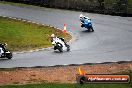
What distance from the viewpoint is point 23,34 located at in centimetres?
4019

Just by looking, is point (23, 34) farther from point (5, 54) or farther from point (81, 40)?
point (5, 54)

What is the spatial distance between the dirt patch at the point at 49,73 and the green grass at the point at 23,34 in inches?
237

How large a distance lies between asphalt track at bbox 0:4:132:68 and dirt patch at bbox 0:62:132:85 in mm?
1033

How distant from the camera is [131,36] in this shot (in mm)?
41500

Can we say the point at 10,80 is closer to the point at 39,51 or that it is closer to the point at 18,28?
the point at 39,51

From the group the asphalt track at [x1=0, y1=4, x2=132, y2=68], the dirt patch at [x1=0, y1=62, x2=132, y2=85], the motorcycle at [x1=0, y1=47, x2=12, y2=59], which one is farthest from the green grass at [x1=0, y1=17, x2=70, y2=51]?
the dirt patch at [x1=0, y1=62, x2=132, y2=85]

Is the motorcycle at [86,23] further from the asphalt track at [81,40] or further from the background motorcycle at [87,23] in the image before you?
the asphalt track at [81,40]

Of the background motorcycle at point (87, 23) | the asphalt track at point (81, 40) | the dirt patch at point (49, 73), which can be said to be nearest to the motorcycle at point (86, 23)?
the background motorcycle at point (87, 23)

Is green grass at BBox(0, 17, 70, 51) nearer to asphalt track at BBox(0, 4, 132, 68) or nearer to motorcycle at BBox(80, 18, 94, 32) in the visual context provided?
asphalt track at BBox(0, 4, 132, 68)

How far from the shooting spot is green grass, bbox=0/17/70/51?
3653 centimetres

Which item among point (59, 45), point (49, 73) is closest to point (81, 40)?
point (59, 45)

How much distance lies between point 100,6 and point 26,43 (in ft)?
64.1

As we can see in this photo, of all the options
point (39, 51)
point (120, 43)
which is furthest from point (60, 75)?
point (120, 43)

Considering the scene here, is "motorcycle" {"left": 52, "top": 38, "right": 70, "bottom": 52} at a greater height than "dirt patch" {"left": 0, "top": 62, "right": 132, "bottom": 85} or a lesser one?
greater
